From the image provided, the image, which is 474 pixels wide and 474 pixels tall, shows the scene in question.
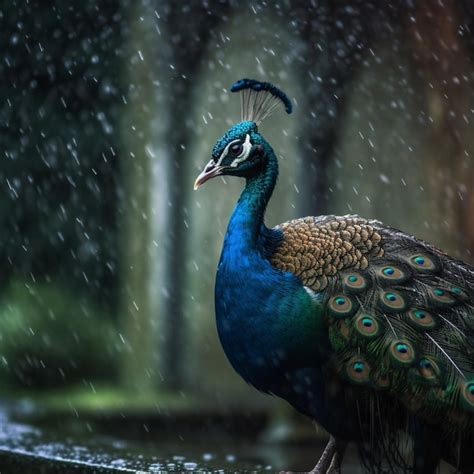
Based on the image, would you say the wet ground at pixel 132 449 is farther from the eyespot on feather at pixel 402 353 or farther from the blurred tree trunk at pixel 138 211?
the eyespot on feather at pixel 402 353

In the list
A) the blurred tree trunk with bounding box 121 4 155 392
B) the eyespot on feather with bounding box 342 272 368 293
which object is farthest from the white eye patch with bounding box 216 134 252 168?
the blurred tree trunk with bounding box 121 4 155 392

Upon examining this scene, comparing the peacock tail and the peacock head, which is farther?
the peacock head

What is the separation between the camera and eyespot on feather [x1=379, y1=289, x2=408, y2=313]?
380 centimetres

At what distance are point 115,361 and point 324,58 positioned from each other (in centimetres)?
296

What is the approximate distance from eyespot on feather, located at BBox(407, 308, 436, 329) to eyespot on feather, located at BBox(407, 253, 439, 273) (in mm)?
202

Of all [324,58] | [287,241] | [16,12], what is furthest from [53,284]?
[287,241]

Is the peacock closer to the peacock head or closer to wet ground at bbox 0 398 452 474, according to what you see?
the peacock head

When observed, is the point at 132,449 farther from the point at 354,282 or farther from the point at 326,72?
the point at 326,72

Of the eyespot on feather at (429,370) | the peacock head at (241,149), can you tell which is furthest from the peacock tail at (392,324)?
the peacock head at (241,149)

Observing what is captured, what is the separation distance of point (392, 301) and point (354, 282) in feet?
0.51

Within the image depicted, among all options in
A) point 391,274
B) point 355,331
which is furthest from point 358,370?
point 391,274

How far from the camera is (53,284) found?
862 cm

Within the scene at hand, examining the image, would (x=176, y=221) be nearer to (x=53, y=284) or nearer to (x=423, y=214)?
(x=53, y=284)

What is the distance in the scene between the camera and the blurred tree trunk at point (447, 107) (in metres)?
7.67
